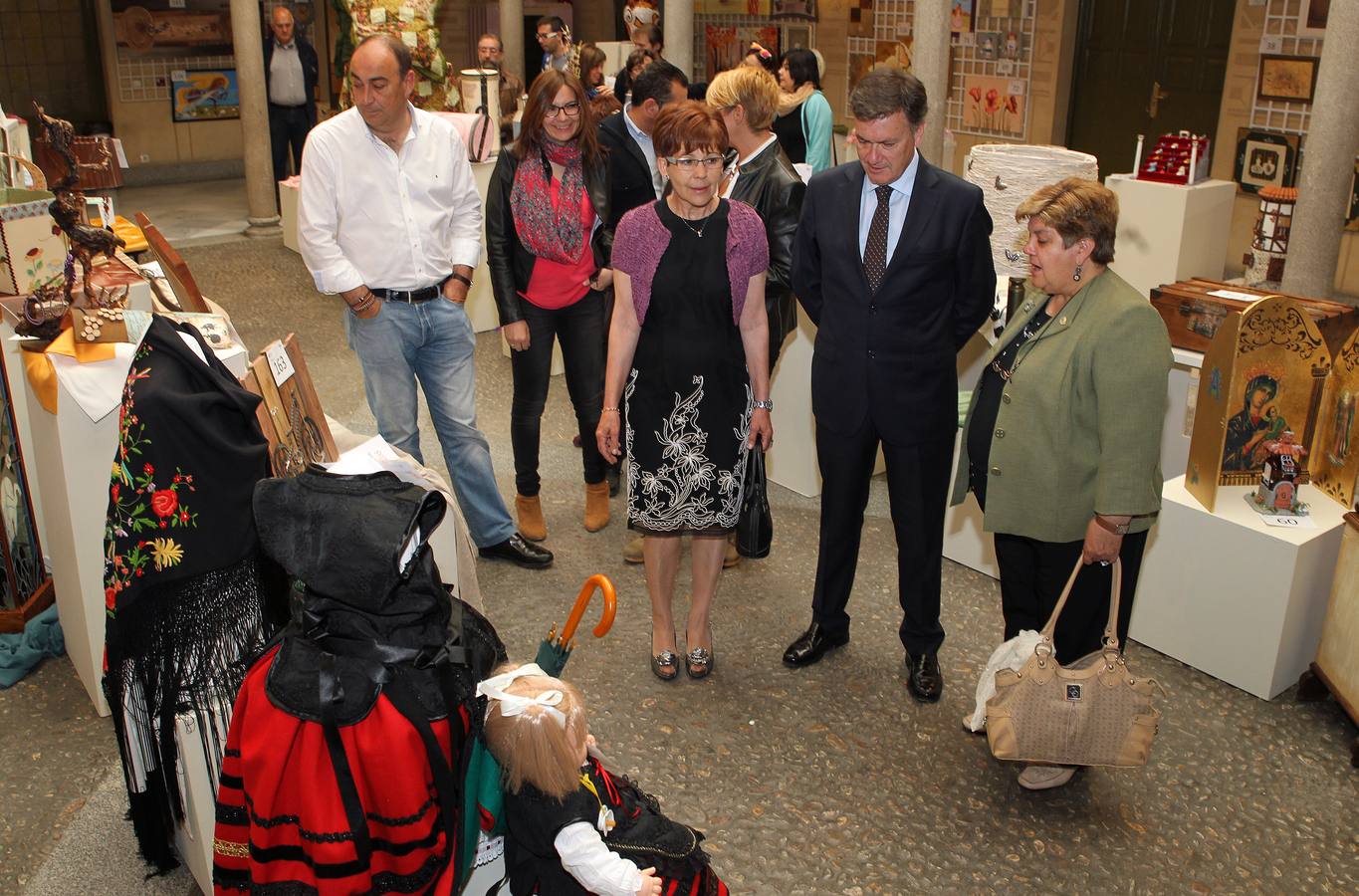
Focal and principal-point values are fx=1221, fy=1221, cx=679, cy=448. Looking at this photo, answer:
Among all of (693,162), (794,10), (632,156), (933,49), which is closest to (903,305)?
(693,162)

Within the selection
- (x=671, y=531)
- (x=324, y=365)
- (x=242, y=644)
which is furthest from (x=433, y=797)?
(x=324, y=365)

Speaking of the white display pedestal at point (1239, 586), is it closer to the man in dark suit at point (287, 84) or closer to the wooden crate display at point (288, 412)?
Result: the wooden crate display at point (288, 412)

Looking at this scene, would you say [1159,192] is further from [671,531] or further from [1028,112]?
[1028,112]

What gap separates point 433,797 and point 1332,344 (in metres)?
3.15

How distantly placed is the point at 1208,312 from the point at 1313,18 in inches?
183

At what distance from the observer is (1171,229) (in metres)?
5.02

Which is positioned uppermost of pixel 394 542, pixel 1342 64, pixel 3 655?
pixel 1342 64

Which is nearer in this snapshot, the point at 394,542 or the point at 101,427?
the point at 394,542

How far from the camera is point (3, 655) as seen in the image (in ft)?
12.0

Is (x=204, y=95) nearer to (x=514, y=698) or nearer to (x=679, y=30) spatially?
(x=679, y=30)

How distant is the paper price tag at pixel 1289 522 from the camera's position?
3.49 meters

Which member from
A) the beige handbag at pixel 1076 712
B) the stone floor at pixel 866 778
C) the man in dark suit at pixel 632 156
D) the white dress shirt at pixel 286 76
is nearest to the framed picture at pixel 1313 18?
the man in dark suit at pixel 632 156

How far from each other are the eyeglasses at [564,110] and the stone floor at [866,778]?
5.19ft

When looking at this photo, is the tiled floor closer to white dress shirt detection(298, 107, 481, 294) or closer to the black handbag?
white dress shirt detection(298, 107, 481, 294)
